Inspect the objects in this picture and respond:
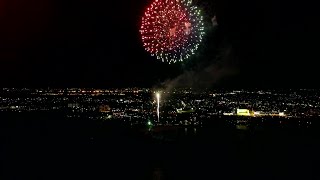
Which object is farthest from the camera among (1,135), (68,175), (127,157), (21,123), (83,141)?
(21,123)

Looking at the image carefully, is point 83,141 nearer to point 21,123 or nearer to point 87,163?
point 87,163

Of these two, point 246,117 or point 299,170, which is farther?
point 246,117

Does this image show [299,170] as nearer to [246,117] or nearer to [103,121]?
[103,121]

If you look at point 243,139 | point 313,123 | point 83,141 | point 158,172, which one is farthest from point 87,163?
point 313,123

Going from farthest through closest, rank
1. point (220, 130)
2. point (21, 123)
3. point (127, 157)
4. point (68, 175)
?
point (21, 123), point (220, 130), point (127, 157), point (68, 175)

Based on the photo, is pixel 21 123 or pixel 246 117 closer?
pixel 21 123

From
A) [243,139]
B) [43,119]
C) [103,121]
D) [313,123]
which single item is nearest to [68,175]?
[243,139]
